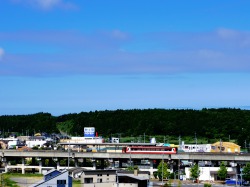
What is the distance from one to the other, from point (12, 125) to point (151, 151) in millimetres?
108145

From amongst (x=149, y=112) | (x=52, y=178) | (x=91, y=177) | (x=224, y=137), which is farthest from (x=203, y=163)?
(x=149, y=112)

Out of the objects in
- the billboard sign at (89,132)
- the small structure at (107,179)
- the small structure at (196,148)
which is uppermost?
the billboard sign at (89,132)

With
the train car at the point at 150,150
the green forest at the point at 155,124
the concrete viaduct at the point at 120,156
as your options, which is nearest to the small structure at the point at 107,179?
the concrete viaduct at the point at 120,156

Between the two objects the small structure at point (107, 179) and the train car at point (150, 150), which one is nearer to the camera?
the small structure at point (107, 179)

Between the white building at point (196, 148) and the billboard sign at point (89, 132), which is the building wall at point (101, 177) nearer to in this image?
the white building at point (196, 148)

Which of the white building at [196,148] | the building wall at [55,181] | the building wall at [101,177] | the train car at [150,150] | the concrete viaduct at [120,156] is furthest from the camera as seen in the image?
the white building at [196,148]

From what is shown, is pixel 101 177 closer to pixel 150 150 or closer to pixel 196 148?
pixel 150 150

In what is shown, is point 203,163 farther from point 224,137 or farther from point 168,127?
point 168,127

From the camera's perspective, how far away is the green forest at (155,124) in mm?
126562

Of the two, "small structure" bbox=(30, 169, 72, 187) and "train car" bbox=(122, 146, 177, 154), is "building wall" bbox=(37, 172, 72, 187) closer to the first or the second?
"small structure" bbox=(30, 169, 72, 187)

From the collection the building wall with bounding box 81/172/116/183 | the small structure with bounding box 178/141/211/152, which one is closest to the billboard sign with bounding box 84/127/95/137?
the small structure with bounding box 178/141/211/152

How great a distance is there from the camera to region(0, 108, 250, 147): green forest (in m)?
127

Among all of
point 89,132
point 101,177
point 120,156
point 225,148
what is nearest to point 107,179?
point 101,177

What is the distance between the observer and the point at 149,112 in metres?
160
